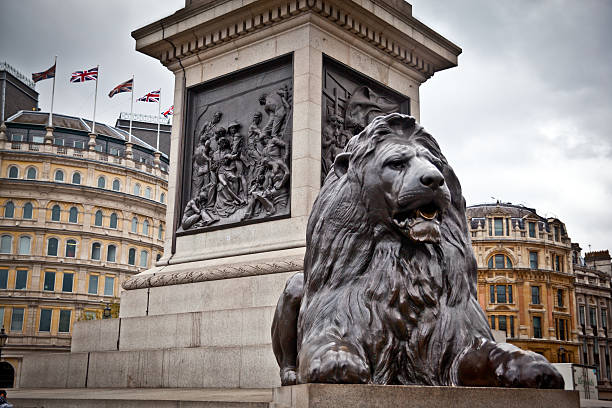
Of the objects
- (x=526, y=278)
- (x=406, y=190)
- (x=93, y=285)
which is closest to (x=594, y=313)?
(x=526, y=278)

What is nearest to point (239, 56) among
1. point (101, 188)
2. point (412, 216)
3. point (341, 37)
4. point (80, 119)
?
point (341, 37)

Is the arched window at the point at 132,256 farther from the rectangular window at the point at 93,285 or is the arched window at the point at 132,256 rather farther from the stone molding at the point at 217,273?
the stone molding at the point at 217,273

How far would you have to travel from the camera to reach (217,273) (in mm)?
10008

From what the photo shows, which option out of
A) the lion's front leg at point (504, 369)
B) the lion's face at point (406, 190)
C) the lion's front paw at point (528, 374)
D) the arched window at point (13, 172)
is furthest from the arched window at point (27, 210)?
the lion's front paw at point (528, 374)

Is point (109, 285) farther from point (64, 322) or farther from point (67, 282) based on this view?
point (64, 322)

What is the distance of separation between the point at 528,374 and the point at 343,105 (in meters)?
7.53

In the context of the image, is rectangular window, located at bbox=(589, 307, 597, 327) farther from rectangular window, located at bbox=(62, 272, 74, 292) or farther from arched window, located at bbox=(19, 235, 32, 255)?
arched window, located at bbox=(19, 235, 32, 255)

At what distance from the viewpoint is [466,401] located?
354 centimetres

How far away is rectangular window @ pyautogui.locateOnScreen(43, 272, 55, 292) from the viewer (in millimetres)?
57125

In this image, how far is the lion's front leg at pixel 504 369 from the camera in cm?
372

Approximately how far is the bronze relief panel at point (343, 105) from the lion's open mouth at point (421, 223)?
20.7 ft

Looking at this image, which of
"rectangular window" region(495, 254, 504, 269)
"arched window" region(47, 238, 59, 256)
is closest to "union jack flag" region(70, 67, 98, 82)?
"arched window" region(47, 238, 59, 256)

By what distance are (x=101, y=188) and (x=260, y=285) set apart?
2020 inches

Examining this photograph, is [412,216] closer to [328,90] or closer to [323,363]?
[323,363]
